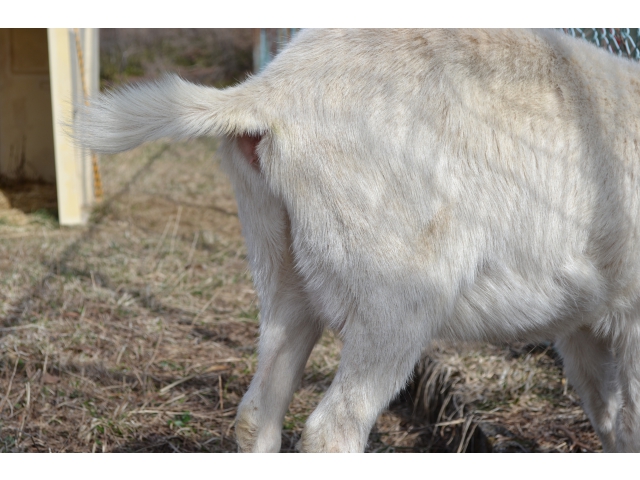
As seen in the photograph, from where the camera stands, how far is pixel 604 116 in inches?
84.8

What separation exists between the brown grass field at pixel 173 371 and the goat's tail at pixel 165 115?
2.11ft

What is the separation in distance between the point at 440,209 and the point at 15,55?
595 centimetres

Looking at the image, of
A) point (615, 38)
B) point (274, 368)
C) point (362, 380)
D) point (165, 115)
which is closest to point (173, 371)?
point (274, 368)

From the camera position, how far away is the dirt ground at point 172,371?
2904mm

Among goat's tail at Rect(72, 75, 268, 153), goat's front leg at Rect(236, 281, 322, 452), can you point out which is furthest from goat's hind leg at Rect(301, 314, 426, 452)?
goat's tail at Rect(72, 75, 268, 153)

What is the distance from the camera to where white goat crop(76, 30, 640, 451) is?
1.94 metres

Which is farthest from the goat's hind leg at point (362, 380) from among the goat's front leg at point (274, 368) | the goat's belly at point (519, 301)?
the goat's front leg at point (274, 368)

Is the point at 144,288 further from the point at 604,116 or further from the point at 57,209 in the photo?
the point at 604,116

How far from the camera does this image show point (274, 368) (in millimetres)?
2293

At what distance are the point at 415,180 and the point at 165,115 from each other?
68 cm

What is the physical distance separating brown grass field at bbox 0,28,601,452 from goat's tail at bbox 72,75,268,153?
644 mm

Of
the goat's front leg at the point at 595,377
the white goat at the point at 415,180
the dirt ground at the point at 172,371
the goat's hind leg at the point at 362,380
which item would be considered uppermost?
the white goat at the point at 415,180

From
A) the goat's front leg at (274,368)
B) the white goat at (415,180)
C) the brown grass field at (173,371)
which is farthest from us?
the brown grass field at (173,371)

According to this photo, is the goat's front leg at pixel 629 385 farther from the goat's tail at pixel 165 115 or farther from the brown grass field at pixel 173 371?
the goat's tail at pixel 165 115
